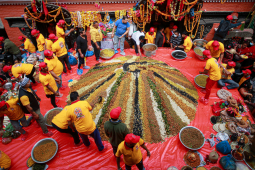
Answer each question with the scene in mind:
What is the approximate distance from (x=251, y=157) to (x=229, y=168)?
62cm

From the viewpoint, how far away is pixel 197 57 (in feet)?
22.8

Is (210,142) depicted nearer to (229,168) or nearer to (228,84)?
(229,168)

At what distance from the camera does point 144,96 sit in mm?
4758

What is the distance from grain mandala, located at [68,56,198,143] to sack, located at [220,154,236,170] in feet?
3.83

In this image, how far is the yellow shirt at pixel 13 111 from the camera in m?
3.51

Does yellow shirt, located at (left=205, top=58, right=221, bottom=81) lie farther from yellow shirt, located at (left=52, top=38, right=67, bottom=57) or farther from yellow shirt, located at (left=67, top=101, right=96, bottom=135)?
yellow shirt, located at (left=52, top=38, right=67, bottom=57)

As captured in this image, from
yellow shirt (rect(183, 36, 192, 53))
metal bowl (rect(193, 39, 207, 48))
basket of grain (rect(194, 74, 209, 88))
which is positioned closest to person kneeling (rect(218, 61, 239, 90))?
basket of grain (rect(194, 74, 209, 88))

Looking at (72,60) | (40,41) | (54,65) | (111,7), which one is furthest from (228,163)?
(111,7)

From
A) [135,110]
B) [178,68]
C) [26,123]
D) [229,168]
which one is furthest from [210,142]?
[26,123]

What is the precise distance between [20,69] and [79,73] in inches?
81.9

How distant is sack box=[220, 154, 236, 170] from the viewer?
10.6 ft

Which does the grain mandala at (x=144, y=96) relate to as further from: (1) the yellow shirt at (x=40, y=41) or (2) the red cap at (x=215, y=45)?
(1) the yellow shirt at (x=40, y=41)

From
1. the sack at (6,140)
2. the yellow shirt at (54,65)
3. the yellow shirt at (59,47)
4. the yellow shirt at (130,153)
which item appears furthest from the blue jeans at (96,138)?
the yellow shirt at (59,47)

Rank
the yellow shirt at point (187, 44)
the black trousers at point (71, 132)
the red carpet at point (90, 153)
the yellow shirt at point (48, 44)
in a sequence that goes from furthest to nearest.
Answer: the yellow shirt at point (187, 44) → the yellow shirt at point (48, 44) → the red carpet at point (90, 153) → the black trousers at point (71, 132)
